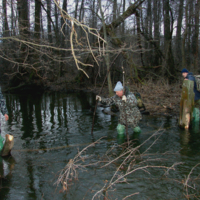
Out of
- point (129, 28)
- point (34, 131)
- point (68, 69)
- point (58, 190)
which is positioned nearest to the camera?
point (58, 190)

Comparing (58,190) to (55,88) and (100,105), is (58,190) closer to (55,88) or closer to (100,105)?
(100,105)

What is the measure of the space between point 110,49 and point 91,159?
9.74 meters

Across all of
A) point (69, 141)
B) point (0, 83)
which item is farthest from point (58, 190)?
point (0, 83)

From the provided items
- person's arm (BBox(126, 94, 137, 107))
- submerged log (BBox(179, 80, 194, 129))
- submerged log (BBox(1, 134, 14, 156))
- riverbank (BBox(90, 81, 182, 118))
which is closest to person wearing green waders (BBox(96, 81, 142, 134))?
person's arm (BBox(126, 94, 137, 107))

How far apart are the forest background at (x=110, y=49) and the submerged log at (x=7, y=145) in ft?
7.03

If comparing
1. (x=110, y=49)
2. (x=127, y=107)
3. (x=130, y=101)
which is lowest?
(x=127, y=107)

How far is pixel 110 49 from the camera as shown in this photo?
13555 millimetres

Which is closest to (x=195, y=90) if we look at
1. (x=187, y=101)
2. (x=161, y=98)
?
(x=187, y=101)

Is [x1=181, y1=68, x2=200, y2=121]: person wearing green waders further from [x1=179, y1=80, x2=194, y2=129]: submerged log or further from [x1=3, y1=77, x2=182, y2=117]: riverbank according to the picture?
[x1=3, y1=77, x2=182, y2=117]: riverbank

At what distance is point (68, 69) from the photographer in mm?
28750

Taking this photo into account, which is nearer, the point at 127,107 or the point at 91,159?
the point at 91,159

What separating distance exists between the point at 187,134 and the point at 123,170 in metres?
3.33

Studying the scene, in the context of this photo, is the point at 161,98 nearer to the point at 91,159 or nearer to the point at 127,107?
the point at 127,107

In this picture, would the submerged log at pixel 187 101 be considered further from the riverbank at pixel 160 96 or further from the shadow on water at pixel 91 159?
the riverbank at pixel 160 96
